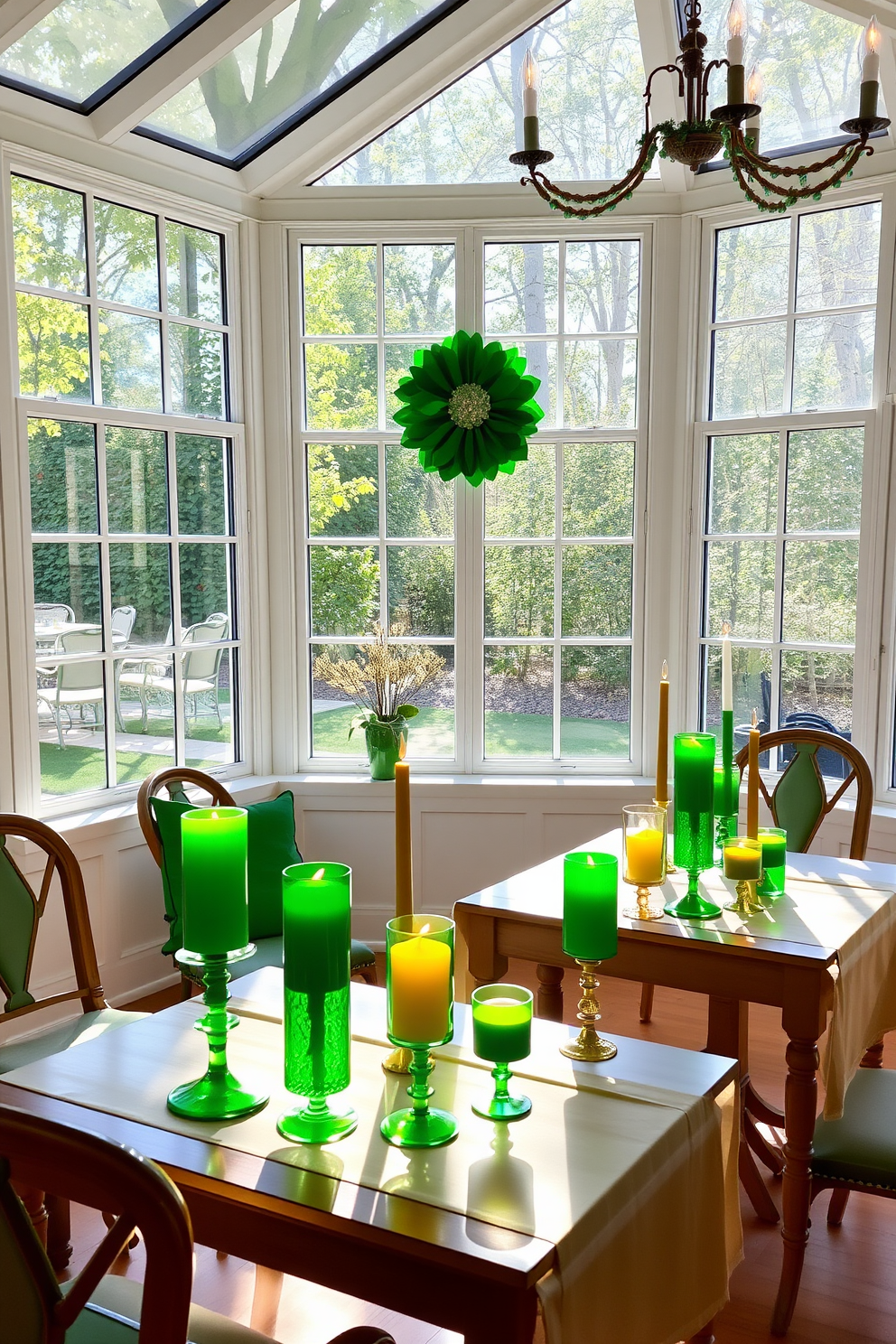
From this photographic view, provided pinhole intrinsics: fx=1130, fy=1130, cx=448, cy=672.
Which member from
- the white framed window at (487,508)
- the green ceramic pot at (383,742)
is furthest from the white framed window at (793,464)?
the green ceramic pot at (383,742)

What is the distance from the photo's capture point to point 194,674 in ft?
14.0

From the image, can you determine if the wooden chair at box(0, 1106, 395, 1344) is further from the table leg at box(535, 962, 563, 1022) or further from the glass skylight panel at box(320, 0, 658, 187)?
the glass skylight panel at box(320, 0, 658, 187)

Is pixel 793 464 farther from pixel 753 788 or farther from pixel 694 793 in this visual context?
pixel 694 793

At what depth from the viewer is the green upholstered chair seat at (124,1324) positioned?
1.42 m

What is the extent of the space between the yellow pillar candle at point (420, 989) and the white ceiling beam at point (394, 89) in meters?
3.59

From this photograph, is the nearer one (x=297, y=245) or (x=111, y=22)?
(x=111, y=22)

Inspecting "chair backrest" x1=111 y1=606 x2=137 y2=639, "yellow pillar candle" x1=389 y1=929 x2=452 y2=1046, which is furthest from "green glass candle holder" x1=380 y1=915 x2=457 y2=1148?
"chair backrest" x1=111 y1=606 x2=137 y2=639

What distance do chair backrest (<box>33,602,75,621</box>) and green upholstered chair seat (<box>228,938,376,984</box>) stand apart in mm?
1264

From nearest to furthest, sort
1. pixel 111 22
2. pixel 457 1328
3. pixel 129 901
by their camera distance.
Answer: pixel 457 1328 < pixel 111 22 < pixel 129 901

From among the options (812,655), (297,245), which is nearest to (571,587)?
(812,655)

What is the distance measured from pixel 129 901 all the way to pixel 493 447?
2087 millimetres

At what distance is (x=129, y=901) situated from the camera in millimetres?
3863

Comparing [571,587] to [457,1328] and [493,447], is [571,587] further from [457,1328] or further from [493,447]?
[457,1328]

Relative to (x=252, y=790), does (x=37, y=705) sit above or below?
above
